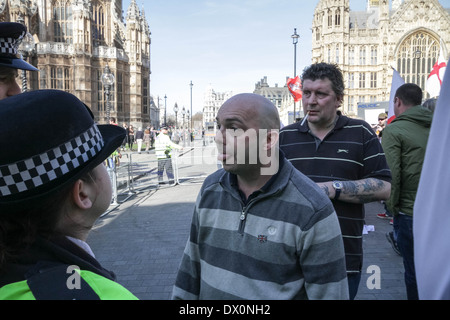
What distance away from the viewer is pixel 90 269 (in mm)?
1101

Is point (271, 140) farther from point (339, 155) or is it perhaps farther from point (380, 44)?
point (380, 44)

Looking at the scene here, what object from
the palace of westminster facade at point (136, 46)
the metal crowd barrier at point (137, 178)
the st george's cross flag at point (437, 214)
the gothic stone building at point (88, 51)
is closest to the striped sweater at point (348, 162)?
the st george's cross flag at point (437, 214)

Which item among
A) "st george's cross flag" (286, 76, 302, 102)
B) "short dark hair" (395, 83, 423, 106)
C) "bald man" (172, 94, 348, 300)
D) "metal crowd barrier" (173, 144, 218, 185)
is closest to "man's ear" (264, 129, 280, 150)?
"bald man" (172, 94, 348, 300)

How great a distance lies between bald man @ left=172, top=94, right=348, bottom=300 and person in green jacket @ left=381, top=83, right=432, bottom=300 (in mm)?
2194

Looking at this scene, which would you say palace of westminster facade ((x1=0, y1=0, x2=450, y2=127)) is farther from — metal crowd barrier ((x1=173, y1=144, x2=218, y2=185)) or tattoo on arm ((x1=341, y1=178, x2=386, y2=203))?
tattoo on arm ((x1=341, y1=178, x2=386, y2=203))

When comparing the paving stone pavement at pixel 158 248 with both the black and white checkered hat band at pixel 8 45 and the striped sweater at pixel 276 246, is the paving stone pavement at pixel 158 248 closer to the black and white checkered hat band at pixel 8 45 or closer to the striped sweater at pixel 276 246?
the striped sweater at pixel 276 246

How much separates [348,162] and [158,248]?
4526 mm

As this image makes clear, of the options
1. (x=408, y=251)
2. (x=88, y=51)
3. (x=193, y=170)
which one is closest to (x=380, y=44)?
(x=88, y=51)

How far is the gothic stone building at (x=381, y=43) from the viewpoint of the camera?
59406 mm

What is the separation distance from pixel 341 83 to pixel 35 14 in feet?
152
